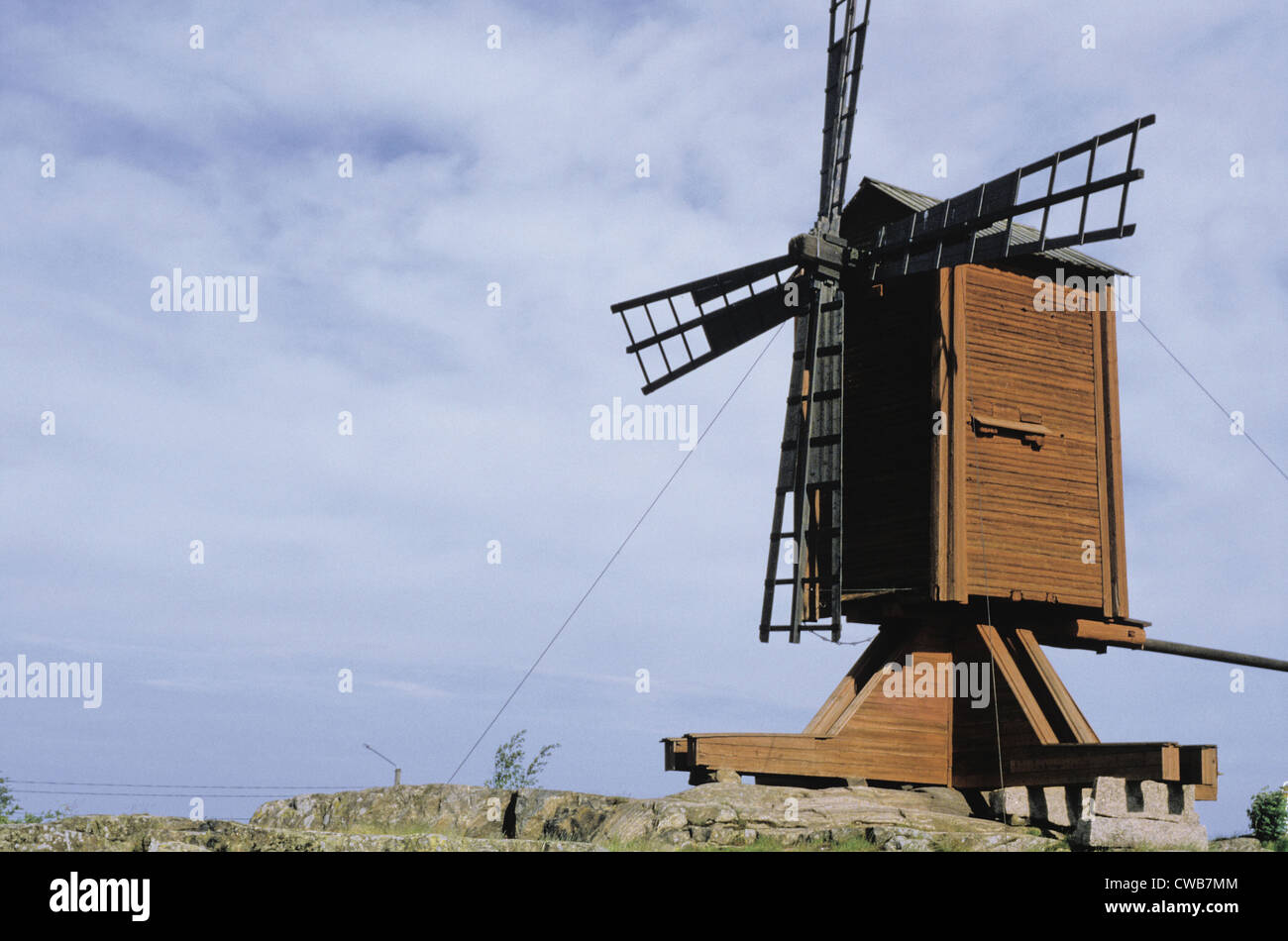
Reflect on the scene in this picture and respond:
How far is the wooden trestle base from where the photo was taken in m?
15.1

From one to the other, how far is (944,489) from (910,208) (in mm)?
4501

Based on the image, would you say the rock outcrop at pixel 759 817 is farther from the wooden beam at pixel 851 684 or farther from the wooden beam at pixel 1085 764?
the wooden beam at pixel 851 684

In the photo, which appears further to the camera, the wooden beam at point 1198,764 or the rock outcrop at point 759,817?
the wooden beam at point 1198,764

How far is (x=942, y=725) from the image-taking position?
16.6 m

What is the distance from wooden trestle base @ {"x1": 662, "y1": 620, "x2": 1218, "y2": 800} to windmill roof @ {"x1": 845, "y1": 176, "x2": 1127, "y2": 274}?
5.21 m

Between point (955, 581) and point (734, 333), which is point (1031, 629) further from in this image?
point (734, 333)

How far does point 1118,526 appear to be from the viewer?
17.3 meters

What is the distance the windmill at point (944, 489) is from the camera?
1584 centimetres

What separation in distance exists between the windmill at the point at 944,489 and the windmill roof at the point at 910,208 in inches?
2.9

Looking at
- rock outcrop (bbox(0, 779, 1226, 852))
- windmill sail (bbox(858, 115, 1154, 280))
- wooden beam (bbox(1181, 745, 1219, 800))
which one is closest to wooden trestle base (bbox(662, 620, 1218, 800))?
rock outcrop (bbox(0, 779, 1226, 852))

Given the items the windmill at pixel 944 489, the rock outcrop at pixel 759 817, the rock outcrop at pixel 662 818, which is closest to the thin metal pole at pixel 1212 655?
the windmill at pixel 944 489

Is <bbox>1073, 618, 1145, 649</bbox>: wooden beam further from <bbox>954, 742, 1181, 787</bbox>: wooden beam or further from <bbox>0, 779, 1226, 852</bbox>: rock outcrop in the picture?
<bbox>0, 779, 1226, 852</bbox>: rock outcrop
